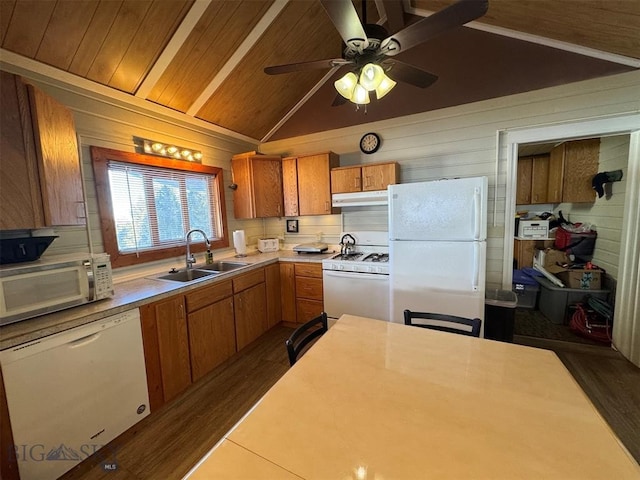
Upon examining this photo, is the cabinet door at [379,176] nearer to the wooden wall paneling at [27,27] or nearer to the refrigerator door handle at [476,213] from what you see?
the refrigerator door handle at [476,213]

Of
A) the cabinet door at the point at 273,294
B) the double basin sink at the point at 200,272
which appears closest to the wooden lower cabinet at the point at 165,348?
the double basin sink at the point at 200,272

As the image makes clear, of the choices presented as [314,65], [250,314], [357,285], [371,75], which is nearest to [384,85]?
[371,75]

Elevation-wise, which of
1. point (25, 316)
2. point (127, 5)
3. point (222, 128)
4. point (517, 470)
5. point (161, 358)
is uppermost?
point (127, 5)

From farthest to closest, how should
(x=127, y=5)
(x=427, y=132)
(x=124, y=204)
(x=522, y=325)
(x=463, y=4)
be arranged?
(x=522, y=325), (x=427, y=132), (x=124, y=204), (x=127, y=5), (x=463, y=4)

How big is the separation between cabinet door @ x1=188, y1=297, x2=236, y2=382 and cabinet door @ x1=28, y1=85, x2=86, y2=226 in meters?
1.08

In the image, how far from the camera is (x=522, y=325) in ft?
10.0

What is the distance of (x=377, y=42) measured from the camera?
1.34 metres

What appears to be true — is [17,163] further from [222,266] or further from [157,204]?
[222,266]

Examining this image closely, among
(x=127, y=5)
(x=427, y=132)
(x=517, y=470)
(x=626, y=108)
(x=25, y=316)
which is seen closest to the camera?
(x=517, y=470)

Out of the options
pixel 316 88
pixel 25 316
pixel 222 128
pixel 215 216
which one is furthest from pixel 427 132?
pixel 25 316

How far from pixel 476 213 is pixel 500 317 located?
1.04 m

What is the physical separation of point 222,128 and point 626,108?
12.8ft

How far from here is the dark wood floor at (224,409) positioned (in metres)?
1.54

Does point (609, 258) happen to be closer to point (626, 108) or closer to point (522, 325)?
point (522, 325)
